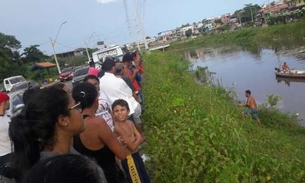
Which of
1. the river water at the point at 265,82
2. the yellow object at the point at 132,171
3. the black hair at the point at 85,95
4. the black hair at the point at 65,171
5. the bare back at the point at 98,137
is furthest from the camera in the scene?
the river water at the point at 265,82

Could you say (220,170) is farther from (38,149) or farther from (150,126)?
(150,126)

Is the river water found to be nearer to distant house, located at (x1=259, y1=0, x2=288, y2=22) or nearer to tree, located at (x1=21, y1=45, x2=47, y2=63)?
tree, located at (x1=21, y1=45, x2=47, y2=63)

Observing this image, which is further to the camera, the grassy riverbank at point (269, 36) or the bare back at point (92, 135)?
the grassy riverbank at point (269, 36)

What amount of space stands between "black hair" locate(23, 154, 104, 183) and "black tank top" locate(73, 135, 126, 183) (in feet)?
4.73

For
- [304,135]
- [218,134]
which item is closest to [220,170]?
[218,134]

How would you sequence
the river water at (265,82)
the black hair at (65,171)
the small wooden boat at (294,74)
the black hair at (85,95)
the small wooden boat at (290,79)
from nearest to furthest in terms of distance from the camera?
the black hair at (65,171)
the black hair at (85,95)
the river water at (265,82)
the small wooden boat at (294,74)
the small wooden boat at (290,79)

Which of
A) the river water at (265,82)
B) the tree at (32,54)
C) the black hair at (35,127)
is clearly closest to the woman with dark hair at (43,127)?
the black hair at (35,127)

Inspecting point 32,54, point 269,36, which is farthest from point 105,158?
point 269,36

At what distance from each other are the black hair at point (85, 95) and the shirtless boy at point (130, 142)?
675 millimetres

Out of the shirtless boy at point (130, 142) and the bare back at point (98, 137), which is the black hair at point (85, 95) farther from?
the shirtless boy at point (130, 142)

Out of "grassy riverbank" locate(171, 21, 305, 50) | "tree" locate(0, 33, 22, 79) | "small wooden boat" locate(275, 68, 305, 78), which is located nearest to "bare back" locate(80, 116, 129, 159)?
"small wooden boat" locate(275, 68, 305, 78)

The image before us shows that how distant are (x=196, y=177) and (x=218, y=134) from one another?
2.55 feet

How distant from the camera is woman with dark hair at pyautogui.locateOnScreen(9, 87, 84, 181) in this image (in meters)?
2.04

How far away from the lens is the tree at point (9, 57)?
32.9 m
